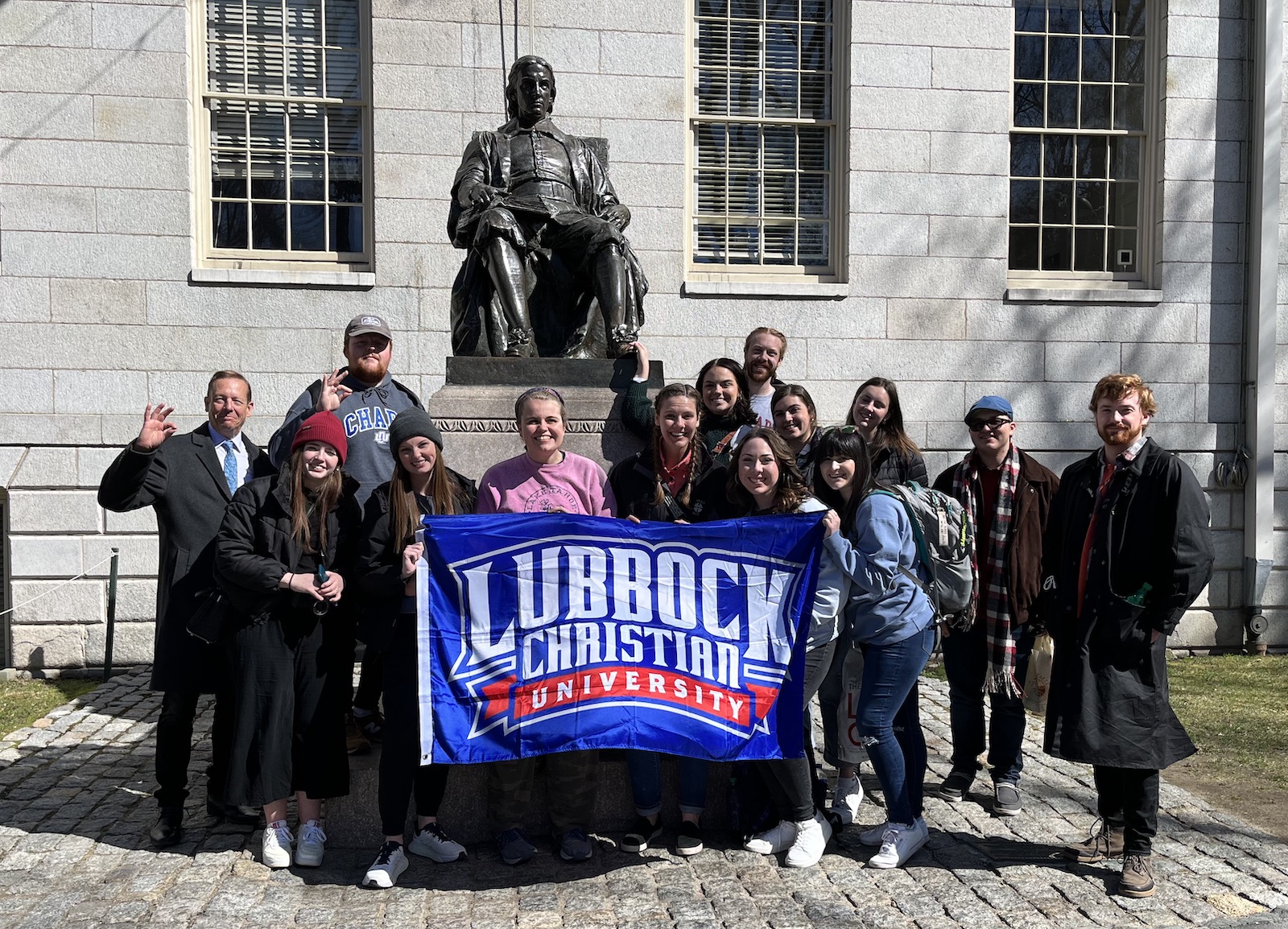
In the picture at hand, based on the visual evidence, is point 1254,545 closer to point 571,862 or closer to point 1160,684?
point 1160,684

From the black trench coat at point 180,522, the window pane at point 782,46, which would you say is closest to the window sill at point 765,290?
the window pane at point 782,46

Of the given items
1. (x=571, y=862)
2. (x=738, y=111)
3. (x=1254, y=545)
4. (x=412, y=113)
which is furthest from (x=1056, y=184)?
(x=571, y=862)

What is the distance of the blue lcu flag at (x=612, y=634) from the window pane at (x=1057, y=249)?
23.0 feet

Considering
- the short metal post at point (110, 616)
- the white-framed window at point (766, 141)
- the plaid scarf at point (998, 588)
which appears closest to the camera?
the plaid scarf at point (998, 588)

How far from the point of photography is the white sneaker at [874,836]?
4.71 meters

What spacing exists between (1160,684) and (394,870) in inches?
122

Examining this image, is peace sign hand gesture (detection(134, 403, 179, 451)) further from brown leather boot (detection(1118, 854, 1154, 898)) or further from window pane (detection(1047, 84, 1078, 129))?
window pane (detection(1047, 84, 1078, 129))

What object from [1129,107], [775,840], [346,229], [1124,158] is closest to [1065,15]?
[1129,107]

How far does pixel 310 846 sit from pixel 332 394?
2.03 metres

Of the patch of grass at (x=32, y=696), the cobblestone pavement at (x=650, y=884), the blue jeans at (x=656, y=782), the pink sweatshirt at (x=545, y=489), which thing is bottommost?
the patch of grass at (x=32, y=696)

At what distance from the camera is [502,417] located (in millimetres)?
5934

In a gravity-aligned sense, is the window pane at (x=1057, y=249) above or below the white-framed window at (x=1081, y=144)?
below

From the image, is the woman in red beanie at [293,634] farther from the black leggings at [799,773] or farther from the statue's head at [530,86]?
the statue's head at [530,86]

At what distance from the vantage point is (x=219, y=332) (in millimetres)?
9266
